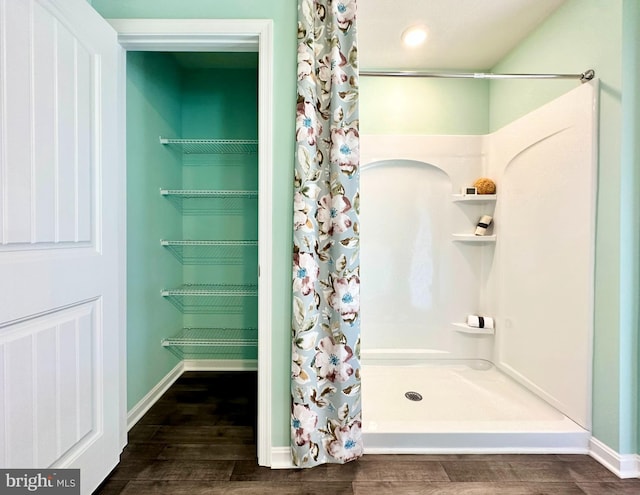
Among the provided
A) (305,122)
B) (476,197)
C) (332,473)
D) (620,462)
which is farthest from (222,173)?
(620,462)

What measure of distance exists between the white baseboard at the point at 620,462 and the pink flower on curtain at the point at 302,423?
1.39 metres

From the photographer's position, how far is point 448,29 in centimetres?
195

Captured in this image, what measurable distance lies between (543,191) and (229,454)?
229cm

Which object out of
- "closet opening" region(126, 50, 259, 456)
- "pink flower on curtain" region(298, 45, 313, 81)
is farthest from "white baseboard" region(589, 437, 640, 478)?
"pink flower on curtain" region(298, 45, 313, 81)

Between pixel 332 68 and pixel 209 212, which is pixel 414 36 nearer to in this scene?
pixel 332 68

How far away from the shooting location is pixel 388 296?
2.48 metres

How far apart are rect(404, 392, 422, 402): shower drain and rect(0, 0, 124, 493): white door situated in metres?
1.64

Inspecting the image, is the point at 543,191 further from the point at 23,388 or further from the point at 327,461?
the point at 23,388

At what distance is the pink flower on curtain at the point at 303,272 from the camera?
143cm

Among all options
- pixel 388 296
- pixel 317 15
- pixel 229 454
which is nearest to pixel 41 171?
pixel 317 15

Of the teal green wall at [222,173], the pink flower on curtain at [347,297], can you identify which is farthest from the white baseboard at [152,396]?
the pink flower on curtain at [347,297]

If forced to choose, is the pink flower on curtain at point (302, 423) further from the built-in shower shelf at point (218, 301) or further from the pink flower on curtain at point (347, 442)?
the built-in shower shelf at point (218, 301)

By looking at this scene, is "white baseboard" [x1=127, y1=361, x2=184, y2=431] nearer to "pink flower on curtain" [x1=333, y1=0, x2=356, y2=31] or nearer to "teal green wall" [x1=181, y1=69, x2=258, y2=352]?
"teal green wall" [x1=181, y1=69, x2=258, y2=352]

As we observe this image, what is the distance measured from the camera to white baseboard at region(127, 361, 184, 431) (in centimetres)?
181
